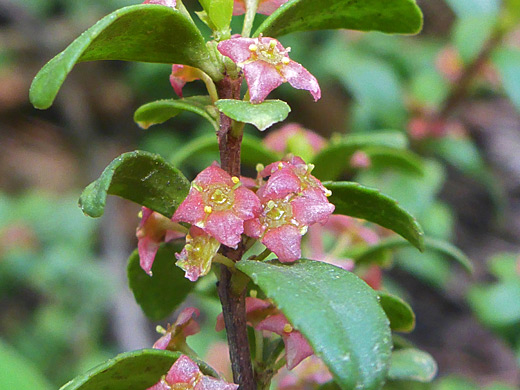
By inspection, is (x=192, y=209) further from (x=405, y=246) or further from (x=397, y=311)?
(x=405, y=246)

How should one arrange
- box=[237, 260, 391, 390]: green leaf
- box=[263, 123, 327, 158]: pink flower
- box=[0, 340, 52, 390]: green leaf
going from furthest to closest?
box=[0, 340, 52, 390]: green leaf, box=[263, 123, 327, 158]: pink flower, box=[237, 260, 391, 390]: green leaf

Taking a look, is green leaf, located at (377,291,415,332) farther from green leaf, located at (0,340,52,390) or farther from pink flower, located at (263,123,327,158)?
green leaf, located at (0,340,52,390)

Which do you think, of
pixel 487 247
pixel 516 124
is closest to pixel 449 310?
pixel 487 247

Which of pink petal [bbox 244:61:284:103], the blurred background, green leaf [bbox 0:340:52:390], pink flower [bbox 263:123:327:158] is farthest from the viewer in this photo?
the blurred background

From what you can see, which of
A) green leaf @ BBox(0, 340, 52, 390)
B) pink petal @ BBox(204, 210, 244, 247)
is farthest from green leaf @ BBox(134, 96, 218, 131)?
green leaf @ BBox(0, 340, 52, 390)

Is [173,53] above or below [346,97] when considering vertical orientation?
above

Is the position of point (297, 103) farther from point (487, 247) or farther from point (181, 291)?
point (181, 291)
